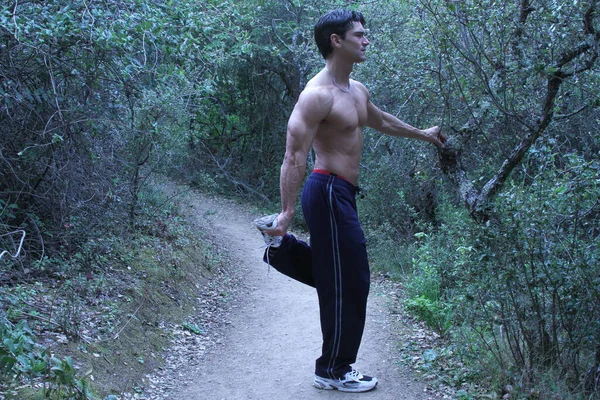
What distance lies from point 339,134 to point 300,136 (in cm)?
32

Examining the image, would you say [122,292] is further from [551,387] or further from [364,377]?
[551,387]

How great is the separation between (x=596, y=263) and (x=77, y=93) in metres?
4.76

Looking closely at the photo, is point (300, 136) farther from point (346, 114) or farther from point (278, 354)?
point (278, 354)

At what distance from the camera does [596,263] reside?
3.62m

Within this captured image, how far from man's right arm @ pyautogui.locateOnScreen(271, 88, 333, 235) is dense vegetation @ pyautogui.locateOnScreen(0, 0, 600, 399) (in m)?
1.03

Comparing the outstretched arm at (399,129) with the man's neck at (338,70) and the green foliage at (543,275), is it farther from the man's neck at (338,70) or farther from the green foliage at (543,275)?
the green foliage at (543,275)

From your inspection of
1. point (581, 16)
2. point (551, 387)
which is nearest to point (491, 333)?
point (551, 387)

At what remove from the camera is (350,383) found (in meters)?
4.15

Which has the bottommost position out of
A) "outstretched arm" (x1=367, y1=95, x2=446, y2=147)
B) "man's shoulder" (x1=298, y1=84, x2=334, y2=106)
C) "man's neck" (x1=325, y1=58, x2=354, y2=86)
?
"outstretched arm" (x1=367, y1=95, x2=446, y2=147)

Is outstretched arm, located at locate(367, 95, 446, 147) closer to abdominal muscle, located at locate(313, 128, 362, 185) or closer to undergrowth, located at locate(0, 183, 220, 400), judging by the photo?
abdominal muscle, located at locate(313, 128, 362, 185)

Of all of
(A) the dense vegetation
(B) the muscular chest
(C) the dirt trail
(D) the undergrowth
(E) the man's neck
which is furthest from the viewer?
(C) the dirt trail

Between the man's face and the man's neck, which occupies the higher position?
the man's face

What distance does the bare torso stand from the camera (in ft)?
13.0

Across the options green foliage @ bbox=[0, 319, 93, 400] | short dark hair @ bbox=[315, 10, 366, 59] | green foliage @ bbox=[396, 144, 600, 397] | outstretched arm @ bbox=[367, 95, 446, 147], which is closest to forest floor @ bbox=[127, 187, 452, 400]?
green foliage @ bbox=[396, 144, 600, 397]
